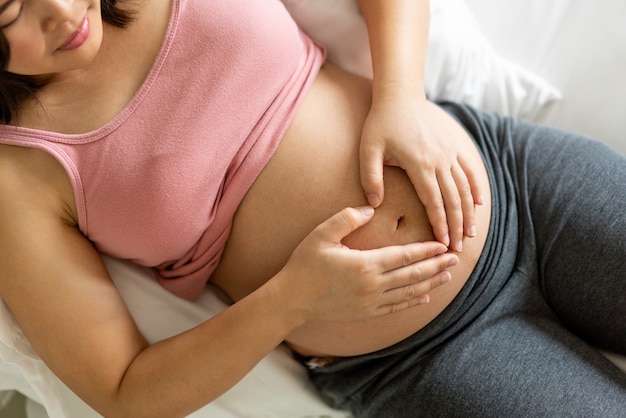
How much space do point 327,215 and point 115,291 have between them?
0.98 ft

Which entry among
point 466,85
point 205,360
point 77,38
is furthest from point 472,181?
point 77,38

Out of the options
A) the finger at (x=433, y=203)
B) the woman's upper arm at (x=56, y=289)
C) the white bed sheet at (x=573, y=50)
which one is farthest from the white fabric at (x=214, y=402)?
the white bed sheet at (x=573, y=50)

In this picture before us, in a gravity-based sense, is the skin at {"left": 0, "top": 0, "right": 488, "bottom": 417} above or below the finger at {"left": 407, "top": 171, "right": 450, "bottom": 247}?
below

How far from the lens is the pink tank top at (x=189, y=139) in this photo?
0.78 metres

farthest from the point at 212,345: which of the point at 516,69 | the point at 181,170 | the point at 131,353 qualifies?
the point at 516,69

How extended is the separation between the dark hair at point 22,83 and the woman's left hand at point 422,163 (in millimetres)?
352

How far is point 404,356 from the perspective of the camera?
A: 873 mm

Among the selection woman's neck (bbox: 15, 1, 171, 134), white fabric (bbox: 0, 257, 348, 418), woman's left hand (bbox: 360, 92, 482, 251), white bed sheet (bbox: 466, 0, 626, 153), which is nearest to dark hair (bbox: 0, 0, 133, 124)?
woman's neck (bbox: 15, 1, 171, 134)

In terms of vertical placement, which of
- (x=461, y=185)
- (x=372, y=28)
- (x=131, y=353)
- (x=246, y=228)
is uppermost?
(x=372, y=28)

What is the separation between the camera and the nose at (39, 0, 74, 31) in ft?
2.16

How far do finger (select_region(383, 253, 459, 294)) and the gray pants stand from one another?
0.07 m

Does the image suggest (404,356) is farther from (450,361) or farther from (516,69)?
(516,69)

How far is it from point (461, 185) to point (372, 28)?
28 cm

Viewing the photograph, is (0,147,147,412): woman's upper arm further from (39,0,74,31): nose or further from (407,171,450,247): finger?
(407,171,450,247): finger
